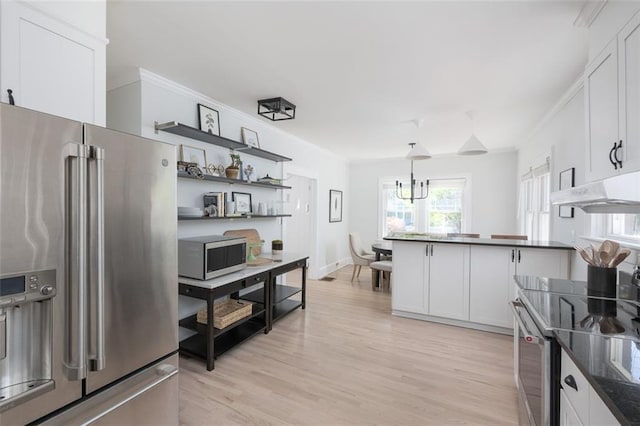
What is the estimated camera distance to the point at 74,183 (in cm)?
108

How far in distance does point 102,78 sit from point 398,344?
319 centimetres

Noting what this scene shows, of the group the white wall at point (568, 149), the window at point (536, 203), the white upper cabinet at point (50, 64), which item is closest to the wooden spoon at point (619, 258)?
the white wall at point (568, 149)

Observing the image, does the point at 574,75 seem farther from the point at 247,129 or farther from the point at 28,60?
the point at 28,60

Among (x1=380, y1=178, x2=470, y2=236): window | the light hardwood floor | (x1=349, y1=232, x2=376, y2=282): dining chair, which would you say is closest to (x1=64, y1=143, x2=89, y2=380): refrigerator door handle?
the light hardwood floor

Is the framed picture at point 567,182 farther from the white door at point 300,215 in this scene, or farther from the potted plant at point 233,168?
the white door at point 300,215

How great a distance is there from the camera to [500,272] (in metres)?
3.22

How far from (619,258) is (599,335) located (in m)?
0.71

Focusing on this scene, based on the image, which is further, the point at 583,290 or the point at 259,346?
the point at 259,346

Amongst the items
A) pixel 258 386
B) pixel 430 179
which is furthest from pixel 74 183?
pixel 430 179

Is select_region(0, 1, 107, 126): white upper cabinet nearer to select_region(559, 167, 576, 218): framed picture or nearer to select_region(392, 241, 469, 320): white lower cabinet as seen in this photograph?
select_region(392, 241, 469, 320): white lower cabinet

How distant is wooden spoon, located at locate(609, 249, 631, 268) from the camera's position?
5.27 feet

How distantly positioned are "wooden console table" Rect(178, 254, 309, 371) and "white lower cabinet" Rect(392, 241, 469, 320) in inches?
50.1

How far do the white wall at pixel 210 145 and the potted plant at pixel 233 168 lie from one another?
0.52ft

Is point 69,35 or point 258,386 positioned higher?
point 69,35
